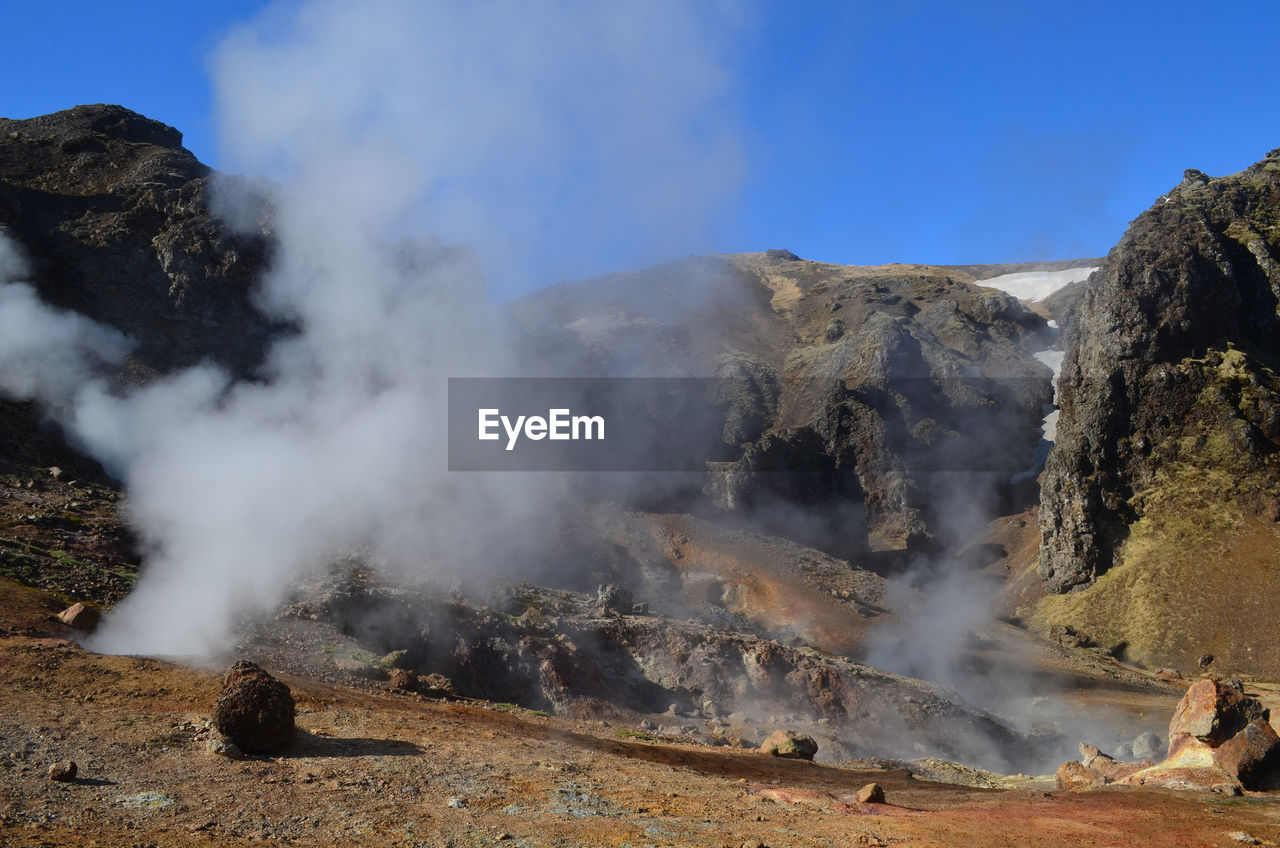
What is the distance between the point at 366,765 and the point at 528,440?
37813 millimetres

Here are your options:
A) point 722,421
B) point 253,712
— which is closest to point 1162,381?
point 722,421

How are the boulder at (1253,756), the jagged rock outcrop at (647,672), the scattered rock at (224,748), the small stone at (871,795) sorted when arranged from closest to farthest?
the scattered rock at (224,748) < the small stone at (871,795) < the boulder at (1253,756) < the jagged rock outcrop at (647,672)

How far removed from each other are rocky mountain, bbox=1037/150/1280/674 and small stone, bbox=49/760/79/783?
41567mm

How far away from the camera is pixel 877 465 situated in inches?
2247

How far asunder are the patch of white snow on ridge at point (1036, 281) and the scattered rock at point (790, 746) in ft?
299

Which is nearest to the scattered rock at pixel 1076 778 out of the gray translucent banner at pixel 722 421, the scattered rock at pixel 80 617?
the scattered rock at pixel 80 617

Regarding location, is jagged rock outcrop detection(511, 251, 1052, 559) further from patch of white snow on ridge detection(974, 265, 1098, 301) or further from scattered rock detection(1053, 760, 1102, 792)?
scattered rock detection(1053, 760, 1102, 792)

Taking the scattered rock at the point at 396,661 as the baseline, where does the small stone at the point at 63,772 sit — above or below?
above

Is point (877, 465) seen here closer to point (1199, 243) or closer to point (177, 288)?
point (1199, 243)

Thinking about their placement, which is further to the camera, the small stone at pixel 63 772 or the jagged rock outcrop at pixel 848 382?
the jagged rock outcrop at pixel 848 382

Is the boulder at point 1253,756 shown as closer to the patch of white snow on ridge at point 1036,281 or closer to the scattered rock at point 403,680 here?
the scattered rock at point 403,680

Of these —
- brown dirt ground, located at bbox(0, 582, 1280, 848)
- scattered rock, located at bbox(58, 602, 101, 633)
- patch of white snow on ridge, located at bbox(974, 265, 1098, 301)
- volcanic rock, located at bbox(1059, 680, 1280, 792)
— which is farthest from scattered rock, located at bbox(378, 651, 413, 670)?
patch of white snow on ridge, located at bbox(974, 265, 1098, 301)

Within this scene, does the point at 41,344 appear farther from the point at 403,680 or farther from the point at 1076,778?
the point at 1076,778

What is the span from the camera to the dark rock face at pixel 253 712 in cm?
1155
